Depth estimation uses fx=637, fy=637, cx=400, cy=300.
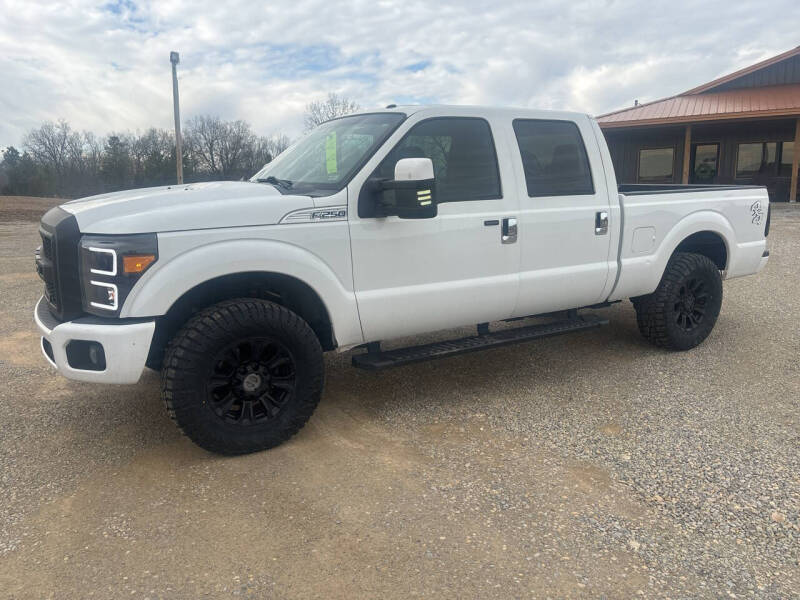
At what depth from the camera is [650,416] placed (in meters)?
4.14

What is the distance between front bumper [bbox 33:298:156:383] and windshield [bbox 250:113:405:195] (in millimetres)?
1252

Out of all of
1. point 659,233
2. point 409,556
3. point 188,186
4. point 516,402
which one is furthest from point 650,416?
point 188,186

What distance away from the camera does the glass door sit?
21.6 m

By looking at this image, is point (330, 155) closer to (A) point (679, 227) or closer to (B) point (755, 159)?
(A) point (679, 227)

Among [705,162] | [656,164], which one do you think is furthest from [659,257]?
[656,164]

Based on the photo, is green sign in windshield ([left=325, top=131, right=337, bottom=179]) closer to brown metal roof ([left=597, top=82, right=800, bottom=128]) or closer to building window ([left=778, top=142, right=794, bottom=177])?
brown metal roof ([left=597, top=82, right=800, bottom=128])

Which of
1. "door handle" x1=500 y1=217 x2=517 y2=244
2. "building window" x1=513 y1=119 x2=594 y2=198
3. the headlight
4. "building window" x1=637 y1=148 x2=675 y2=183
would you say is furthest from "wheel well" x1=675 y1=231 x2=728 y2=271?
"building window" x1=637 y1=148 x2=675 y2=183

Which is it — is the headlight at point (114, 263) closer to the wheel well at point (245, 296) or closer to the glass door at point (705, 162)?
the wheel well at point (245, 296)

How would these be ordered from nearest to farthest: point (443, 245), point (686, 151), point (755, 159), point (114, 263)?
point (114, 263), point (443, 245), point (686, 151), point (755, 159)

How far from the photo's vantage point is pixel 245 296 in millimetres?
3727

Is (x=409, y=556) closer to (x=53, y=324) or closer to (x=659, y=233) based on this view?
(x=53, y=324)

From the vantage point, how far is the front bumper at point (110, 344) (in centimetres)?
315

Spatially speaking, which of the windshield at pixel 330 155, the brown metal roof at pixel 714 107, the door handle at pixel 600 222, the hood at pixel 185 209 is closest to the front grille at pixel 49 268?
the hood at pixel 185 209

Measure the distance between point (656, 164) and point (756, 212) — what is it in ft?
60.6
